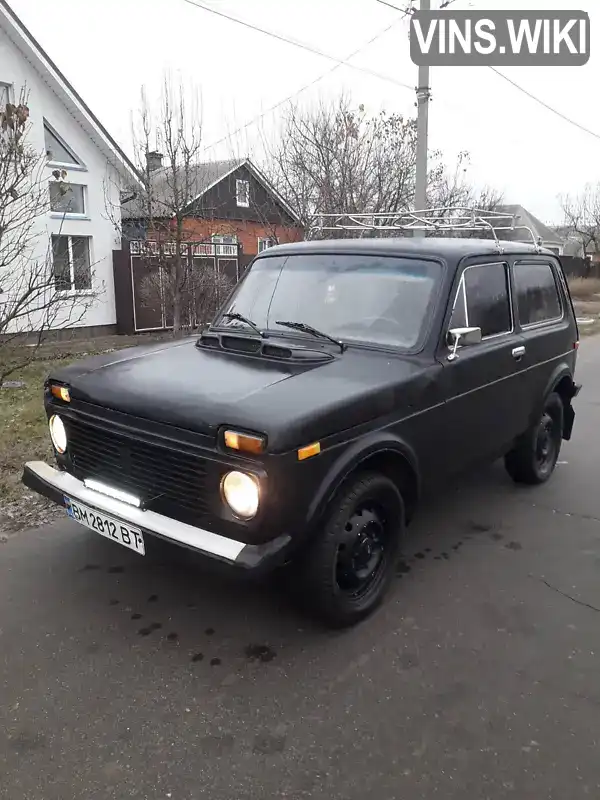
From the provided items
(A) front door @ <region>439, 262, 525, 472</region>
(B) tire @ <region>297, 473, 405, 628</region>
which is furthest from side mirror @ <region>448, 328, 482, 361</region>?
(B) tire @ <region>297, 473, 405, 628</region>

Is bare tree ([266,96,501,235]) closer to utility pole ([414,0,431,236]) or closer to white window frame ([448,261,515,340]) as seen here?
utility pole ([414,0,431,236])

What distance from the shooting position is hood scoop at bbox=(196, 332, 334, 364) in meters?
3.48

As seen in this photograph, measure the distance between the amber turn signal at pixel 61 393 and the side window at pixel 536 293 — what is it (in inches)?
128

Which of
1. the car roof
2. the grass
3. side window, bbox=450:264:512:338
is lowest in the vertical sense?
the grass

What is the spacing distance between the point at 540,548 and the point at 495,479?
1.36 metres

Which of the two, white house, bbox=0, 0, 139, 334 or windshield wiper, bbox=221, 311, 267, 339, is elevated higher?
white house, bbox=0, 0, 139, 334

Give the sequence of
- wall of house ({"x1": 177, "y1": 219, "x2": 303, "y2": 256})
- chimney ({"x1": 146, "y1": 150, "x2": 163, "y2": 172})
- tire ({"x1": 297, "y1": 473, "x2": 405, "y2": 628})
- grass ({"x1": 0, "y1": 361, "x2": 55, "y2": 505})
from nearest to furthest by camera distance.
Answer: tire ({"x1": 297, "y1": 473, "x2": 405, "y2": 628})
grass ({"x1": 0, "y1": 361, "x2": 55, "y2": 505})
chimney ({"x1": 146, "y1": 150, "x2": 163, "y2": 172})
wall of house ({"x1": 177, "y1": 219, "x2": 303, "y2": 256})

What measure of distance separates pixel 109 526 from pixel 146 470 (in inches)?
15.1

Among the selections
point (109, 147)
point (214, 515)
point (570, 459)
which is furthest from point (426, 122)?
point (214, 515)

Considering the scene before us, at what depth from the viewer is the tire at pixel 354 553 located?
3004 mm

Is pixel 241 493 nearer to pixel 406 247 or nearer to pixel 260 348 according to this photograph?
pixel 260 348

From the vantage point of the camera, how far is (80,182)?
15531 mm

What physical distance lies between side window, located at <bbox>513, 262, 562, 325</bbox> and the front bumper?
2.98 m

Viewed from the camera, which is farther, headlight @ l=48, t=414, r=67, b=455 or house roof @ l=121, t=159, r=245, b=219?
house roof @ l=121, t=159, r=245, b=219
